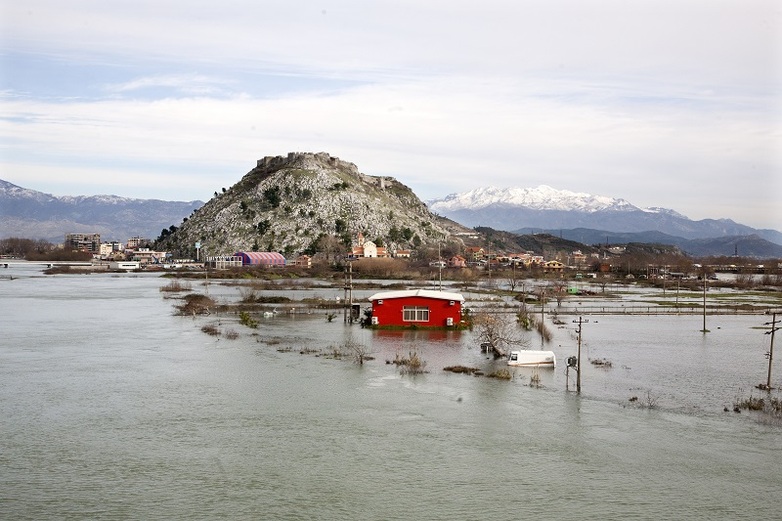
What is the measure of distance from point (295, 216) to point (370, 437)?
135174mm

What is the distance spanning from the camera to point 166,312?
67375mm

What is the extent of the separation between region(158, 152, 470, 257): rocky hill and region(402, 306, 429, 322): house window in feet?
321

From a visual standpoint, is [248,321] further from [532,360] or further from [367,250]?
[367,250]

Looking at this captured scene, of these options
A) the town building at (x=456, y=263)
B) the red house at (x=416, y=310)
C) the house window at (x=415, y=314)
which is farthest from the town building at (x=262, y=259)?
the house window at (x=415, y=314)

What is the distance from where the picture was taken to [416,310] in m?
54.7

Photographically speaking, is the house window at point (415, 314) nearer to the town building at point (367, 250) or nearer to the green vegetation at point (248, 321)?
the green vegetation at point (248, 321)

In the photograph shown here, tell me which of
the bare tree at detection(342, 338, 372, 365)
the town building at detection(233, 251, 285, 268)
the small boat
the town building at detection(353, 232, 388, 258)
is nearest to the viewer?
the small boat

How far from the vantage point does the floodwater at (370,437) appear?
70.3 feet

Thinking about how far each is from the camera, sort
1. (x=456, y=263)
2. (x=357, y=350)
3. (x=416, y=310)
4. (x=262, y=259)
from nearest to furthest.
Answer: (x=357, y=350), (x=416, y=310), (x=262, y=259), (x=456, y=263)

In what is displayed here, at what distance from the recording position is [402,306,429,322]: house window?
54.6 m

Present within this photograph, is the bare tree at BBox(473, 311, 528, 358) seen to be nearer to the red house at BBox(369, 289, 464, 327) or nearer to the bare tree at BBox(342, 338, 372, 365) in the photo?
the red house at BBox(369, 289, 464, 327)

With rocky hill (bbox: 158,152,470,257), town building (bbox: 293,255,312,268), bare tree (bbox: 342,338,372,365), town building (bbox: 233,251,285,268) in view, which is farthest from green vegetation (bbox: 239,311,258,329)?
rocky hill (bbox: 158,152,470,257)

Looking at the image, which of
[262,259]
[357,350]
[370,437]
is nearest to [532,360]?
[357,350]

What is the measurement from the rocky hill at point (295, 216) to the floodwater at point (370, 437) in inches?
4358
